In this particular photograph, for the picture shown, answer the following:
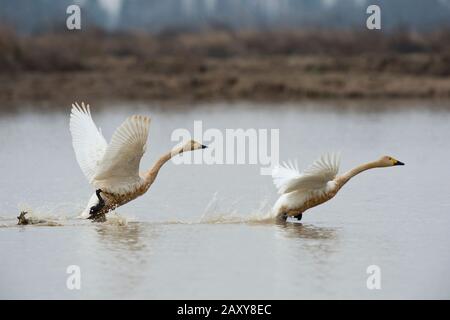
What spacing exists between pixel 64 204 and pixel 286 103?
1650cm

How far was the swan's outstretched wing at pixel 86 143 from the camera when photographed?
43.1 ft

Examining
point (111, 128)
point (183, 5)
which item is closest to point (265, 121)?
point (111, 128)

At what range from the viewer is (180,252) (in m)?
11.5

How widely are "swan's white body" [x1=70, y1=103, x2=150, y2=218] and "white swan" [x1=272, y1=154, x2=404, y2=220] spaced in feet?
4.92

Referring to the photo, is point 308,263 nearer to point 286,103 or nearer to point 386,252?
point 386,252

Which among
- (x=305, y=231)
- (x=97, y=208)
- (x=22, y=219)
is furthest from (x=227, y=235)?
(x=22, y=219)

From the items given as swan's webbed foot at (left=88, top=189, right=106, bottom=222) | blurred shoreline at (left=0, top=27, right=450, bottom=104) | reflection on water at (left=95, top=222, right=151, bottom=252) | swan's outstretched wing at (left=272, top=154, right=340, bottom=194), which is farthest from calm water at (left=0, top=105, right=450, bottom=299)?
blurred shoreline at (left=0, top=27, right=450, bottom=104)

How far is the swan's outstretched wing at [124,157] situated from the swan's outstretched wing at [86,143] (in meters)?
0.34

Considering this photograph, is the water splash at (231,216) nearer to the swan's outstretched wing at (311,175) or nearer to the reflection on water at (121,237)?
the swan's outstretched wing at (311,175)

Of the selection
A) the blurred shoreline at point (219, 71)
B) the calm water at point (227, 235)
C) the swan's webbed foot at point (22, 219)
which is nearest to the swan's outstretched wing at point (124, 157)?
the calm water at point (227, 235)

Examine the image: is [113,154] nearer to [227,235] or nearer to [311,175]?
[227,235]

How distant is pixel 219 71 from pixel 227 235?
22.5 meters

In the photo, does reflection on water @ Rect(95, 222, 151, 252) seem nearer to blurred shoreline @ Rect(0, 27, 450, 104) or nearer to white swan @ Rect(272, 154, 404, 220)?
white swan @ Rect(272, 154, 404, 220)

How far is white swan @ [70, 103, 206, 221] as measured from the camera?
1232 centimetres
